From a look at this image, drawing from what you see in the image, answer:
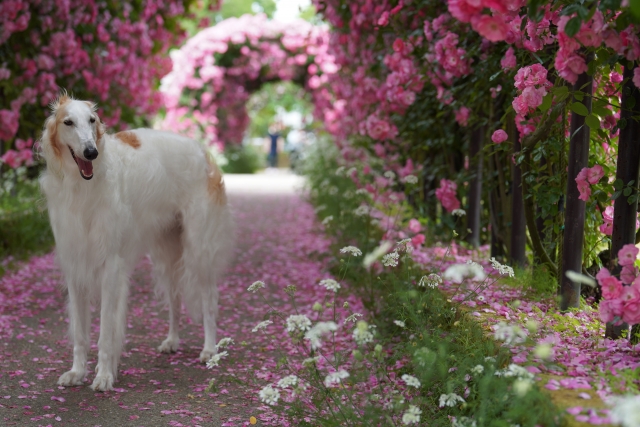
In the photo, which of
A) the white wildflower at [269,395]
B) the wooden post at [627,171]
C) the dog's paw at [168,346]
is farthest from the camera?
the dog's paw at [168,346]

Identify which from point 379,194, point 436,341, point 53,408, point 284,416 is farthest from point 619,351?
Result: point 379,194

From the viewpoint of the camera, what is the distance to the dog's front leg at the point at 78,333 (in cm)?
361

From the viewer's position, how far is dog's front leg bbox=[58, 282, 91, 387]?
11.8ft

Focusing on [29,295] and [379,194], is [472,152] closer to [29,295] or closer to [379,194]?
[379,194]

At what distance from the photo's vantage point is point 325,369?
3744 mm

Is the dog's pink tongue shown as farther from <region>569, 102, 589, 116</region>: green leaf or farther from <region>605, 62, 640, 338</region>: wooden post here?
<region>605, 62, 640, 338</region>: wooden post

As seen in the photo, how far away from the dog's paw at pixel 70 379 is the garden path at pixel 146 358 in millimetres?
36

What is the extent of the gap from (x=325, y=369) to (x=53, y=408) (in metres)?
1.30

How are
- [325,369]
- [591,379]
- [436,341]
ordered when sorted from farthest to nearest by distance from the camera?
[325,369] < [436,341] < [591,379]

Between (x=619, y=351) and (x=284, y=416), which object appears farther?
(x=284, y=416)

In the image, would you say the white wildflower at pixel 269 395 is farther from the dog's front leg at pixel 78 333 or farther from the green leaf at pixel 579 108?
the dog's front leg at pixel 78 333

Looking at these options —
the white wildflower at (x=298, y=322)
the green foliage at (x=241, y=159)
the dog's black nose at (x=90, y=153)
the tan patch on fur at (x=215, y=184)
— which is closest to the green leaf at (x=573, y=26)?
the white wildflower at (x=298, y=322)

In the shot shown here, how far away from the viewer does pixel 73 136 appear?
135 inches

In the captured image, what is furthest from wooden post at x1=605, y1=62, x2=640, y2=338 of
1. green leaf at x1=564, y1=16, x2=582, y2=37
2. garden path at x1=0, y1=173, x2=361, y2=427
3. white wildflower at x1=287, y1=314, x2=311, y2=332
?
garden path at x1=0, y1=173, x2=361, y2=427
